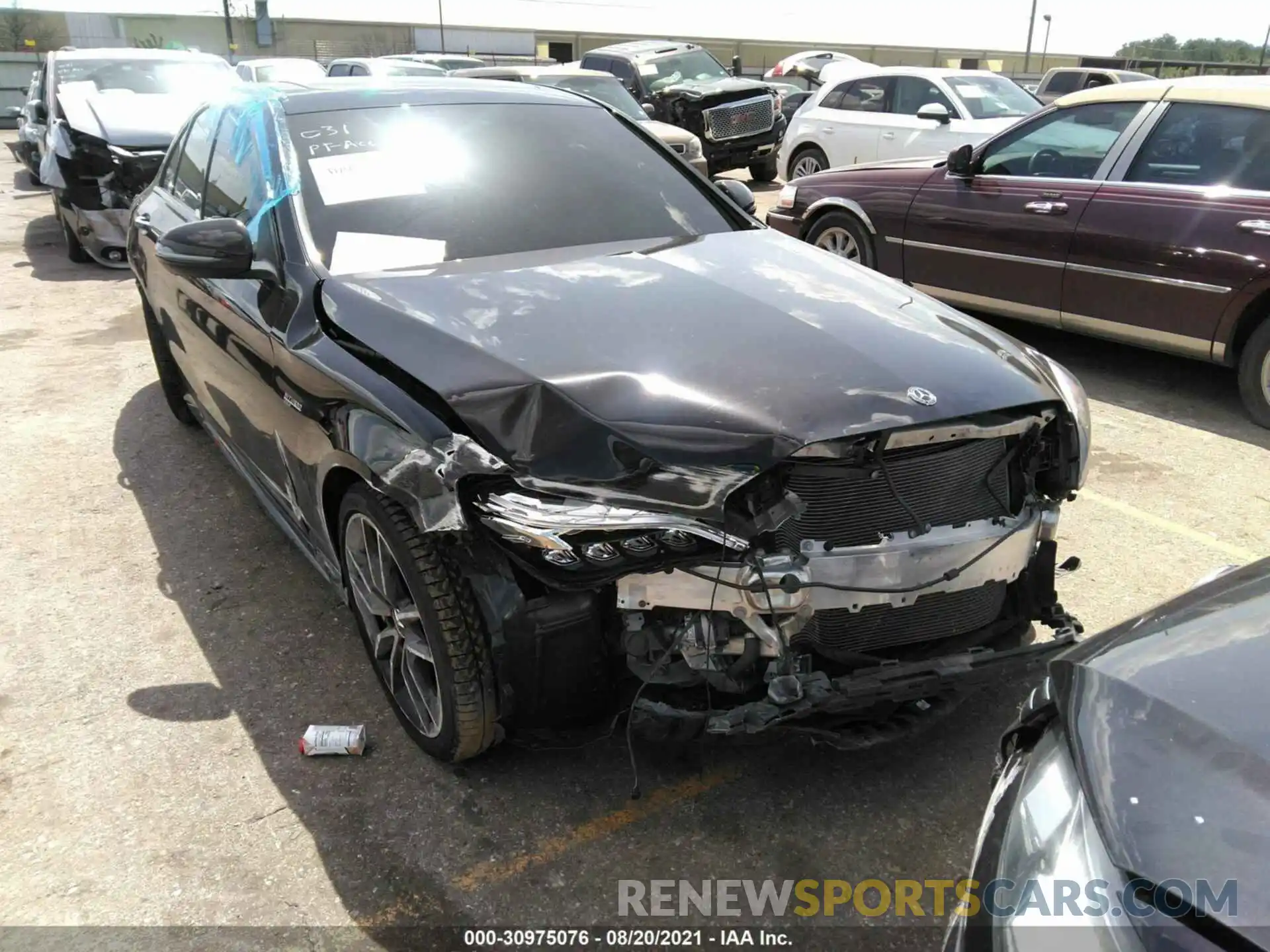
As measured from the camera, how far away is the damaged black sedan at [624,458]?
2.26 meters

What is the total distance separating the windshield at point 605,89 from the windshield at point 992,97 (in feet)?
11.8

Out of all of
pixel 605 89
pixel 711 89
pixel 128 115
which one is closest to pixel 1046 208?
pixel 605 89

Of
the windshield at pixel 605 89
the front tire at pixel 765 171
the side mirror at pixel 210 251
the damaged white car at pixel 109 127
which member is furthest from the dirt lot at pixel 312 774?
the front tire at pixel 765 171

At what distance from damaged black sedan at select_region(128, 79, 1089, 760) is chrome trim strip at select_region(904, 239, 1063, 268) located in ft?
9.94

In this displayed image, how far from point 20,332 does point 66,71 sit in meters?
4.84

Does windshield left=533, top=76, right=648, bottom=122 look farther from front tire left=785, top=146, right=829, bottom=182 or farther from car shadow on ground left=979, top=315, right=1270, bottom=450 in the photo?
car shadow on ground left=979, top=315, right=1270, bottom=450

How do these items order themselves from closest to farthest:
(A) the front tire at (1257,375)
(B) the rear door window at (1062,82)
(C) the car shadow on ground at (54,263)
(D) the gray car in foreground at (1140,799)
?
(D) the gray car in foreground at (1140,799), (A) the front tire at (1257,375), (C) the car shadow on ground at (54,263), (B) the rear door window at (1062,82)

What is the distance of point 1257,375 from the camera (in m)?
5.11

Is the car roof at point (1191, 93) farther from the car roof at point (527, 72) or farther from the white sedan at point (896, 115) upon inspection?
the car roof at point (527, 72)

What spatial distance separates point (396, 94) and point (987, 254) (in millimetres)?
3990

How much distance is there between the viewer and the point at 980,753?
9.25 feet

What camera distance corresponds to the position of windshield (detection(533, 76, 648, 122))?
11.8 m

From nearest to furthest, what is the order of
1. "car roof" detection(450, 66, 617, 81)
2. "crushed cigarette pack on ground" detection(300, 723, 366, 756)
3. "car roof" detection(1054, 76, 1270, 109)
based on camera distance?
1. "crushed cigarette pack on ground" detection(300, 723, 366, 756)
2. "car roof" detection(1054, 76, 1270, 109)
3. "car roof" detection(450, 66, 617, 81)

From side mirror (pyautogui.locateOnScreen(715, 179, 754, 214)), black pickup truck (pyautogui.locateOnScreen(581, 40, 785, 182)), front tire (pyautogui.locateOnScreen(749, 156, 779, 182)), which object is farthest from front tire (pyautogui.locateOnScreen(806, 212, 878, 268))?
front tire (pyautogui.locateOnScreen(749, 156, 779, 182))
